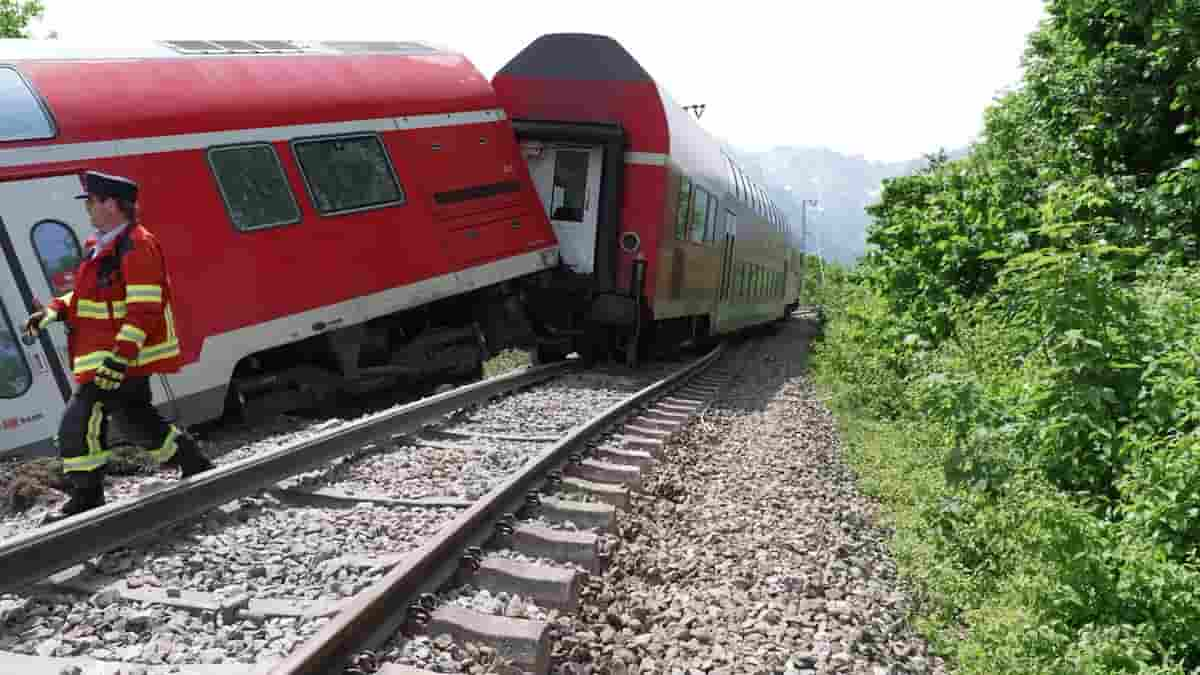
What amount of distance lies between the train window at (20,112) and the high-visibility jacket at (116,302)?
6.49 feet

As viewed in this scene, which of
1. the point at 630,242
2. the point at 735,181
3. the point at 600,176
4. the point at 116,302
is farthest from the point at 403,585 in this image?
the point at 735,181

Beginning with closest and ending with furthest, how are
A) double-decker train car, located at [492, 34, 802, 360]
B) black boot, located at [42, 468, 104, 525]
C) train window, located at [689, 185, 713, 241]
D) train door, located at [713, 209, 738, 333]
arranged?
black boot, located at [42, 468, 104, 525]
double-decker train car, located at [492, 34, 802, 360]
train window, located at [689, 185, 713, 241]
train door, located at [713, 209, 738, 333]

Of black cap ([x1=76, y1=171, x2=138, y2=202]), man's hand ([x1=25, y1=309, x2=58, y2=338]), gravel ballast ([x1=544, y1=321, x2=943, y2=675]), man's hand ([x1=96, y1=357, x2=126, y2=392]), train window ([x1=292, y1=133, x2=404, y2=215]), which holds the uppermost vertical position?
train window ([x1=292, y1=133, x2=404, y2=215])

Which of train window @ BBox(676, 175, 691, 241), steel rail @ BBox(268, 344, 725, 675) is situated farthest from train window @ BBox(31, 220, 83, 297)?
train window @ BBox(676, 175, 691, 241)

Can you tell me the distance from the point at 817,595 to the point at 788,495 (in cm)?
192

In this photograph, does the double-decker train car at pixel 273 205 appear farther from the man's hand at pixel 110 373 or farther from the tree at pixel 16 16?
the tree at pixel 16 16

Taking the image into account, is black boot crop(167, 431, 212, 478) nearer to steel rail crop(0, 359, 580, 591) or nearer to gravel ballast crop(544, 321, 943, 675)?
steel rail crop(0, 359, 580, 591)

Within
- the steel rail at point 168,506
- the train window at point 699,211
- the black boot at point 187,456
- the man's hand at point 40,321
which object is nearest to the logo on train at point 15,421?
the man's hand at point 40,321

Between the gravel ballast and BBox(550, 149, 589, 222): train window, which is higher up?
BBox(550, 149, 589, 222): train window

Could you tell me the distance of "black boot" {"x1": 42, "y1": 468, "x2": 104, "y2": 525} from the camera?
16.5ft

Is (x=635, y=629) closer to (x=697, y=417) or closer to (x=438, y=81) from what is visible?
(x=697, y=417)

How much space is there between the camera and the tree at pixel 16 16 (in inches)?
1416

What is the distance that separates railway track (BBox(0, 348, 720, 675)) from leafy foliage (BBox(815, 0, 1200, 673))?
1.86m

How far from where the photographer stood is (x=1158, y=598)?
13.3 ft
